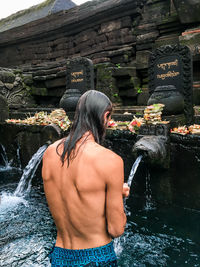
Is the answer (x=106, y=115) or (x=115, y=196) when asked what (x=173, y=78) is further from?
(x=115, y=196)

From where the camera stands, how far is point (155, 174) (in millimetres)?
4059

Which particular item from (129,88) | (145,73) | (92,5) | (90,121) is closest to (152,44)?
(145,73)

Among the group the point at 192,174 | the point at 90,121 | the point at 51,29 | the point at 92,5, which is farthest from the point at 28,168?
the point at 51,29

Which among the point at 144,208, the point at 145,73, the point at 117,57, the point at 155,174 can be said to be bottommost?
the point at 144,208

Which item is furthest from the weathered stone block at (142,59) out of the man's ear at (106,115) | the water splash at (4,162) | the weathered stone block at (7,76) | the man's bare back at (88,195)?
the man's bare back at (88,195)

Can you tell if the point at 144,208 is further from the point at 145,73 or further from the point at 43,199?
the point at 145,73

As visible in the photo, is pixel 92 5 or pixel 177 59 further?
pixel 92 5

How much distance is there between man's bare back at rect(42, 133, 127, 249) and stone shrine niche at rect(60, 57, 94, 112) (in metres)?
5.14

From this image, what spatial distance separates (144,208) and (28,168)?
2877mm

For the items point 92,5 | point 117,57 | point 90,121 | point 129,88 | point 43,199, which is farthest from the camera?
point 92,5

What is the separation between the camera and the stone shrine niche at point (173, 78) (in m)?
4.60

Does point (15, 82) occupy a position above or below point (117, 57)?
below

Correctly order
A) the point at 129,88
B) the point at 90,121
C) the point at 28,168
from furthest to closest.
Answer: the point at 129,88, the point at 28,168, the point at 90,121

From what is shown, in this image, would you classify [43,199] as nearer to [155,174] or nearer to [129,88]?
[155,174]
